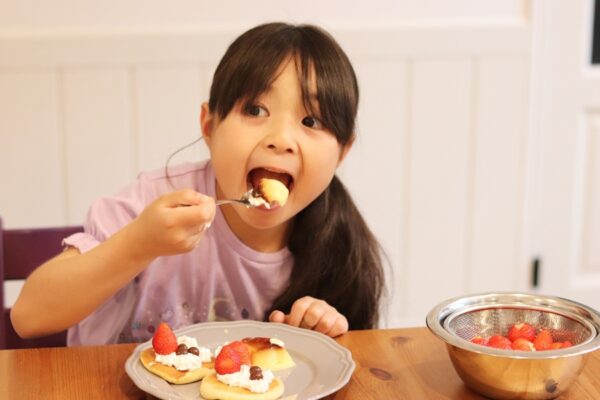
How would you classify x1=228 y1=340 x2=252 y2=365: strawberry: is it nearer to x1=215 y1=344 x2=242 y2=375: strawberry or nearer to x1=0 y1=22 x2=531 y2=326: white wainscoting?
x1=215 y1=344 x2=242 y2=375: strawberry

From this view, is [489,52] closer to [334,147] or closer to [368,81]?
[368,81]

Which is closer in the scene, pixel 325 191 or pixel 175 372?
pixel 175 372

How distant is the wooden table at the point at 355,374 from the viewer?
1.03m

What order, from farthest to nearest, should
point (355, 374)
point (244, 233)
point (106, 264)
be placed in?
point (244, 233)
point (106, 264)
point (355, 374)

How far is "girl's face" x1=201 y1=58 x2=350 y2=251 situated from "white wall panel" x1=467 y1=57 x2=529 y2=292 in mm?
1361

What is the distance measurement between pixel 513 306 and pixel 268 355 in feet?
1.05

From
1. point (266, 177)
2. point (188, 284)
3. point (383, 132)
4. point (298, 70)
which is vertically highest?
point (298, 70)

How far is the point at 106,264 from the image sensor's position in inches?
47.1

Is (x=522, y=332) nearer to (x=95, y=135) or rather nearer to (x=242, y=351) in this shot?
(x=242, y=351)

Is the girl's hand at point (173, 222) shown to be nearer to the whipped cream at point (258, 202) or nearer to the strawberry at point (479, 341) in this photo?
the whipped cream at point (258, 202)

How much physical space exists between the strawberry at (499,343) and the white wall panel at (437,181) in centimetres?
157

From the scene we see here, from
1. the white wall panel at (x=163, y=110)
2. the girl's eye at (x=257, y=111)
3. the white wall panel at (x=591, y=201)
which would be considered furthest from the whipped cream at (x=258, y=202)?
the white wall panel at (x=591, y=201)

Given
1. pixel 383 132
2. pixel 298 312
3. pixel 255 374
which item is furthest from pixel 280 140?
pixel 383 132

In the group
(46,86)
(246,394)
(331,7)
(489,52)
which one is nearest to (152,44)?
(46,86)
